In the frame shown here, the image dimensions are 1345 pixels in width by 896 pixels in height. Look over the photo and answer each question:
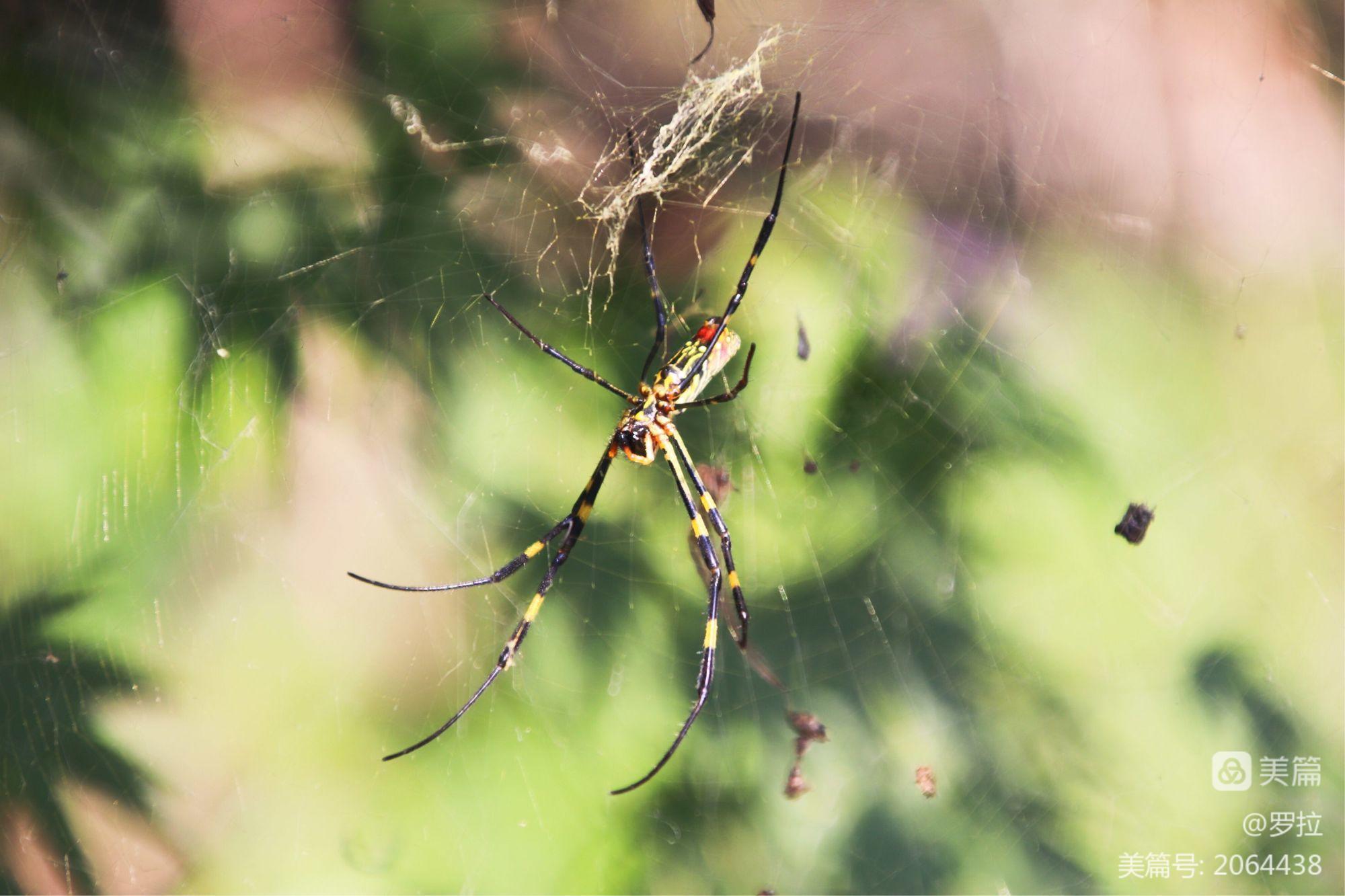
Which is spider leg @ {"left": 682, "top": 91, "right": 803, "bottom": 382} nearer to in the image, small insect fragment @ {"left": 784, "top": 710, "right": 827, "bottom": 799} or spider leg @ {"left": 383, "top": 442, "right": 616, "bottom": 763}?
spider leg @ {"left": 383, "top": 442, "right": 616, "bottom": 763}

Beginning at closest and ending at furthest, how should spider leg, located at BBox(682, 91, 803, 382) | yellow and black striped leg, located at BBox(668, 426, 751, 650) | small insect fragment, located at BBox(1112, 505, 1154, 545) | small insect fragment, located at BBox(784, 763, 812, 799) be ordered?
spider leg, located at BBox(682, 91, 803, 382) < yellow and black striped leg, located at BBox(668, 426, 751, 650) < small insect fragment, located at BBox(1112, 505, 1154, 545) < small insect fragment, located at BBox(784, 763, 812, 799)

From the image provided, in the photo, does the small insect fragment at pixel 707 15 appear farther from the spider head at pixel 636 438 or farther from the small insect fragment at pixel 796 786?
the small insect fragment at pixel 796 786

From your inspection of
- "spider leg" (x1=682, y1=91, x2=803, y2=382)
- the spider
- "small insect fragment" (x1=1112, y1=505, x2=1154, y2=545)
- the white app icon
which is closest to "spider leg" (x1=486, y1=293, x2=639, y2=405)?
the spider

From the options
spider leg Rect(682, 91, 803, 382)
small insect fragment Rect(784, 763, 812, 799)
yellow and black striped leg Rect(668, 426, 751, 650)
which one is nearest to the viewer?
spider leg Rect(682, 91, 803, 382)

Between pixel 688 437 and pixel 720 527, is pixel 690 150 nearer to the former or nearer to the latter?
pixel 688 437

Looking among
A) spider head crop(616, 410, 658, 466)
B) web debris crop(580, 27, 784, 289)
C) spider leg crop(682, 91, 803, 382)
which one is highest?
web debris crop(580, 27, 784, 289)

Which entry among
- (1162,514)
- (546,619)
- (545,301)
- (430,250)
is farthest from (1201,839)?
(430,250)

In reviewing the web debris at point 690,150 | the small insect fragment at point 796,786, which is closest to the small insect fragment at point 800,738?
the small insect fragment at point 796,786
